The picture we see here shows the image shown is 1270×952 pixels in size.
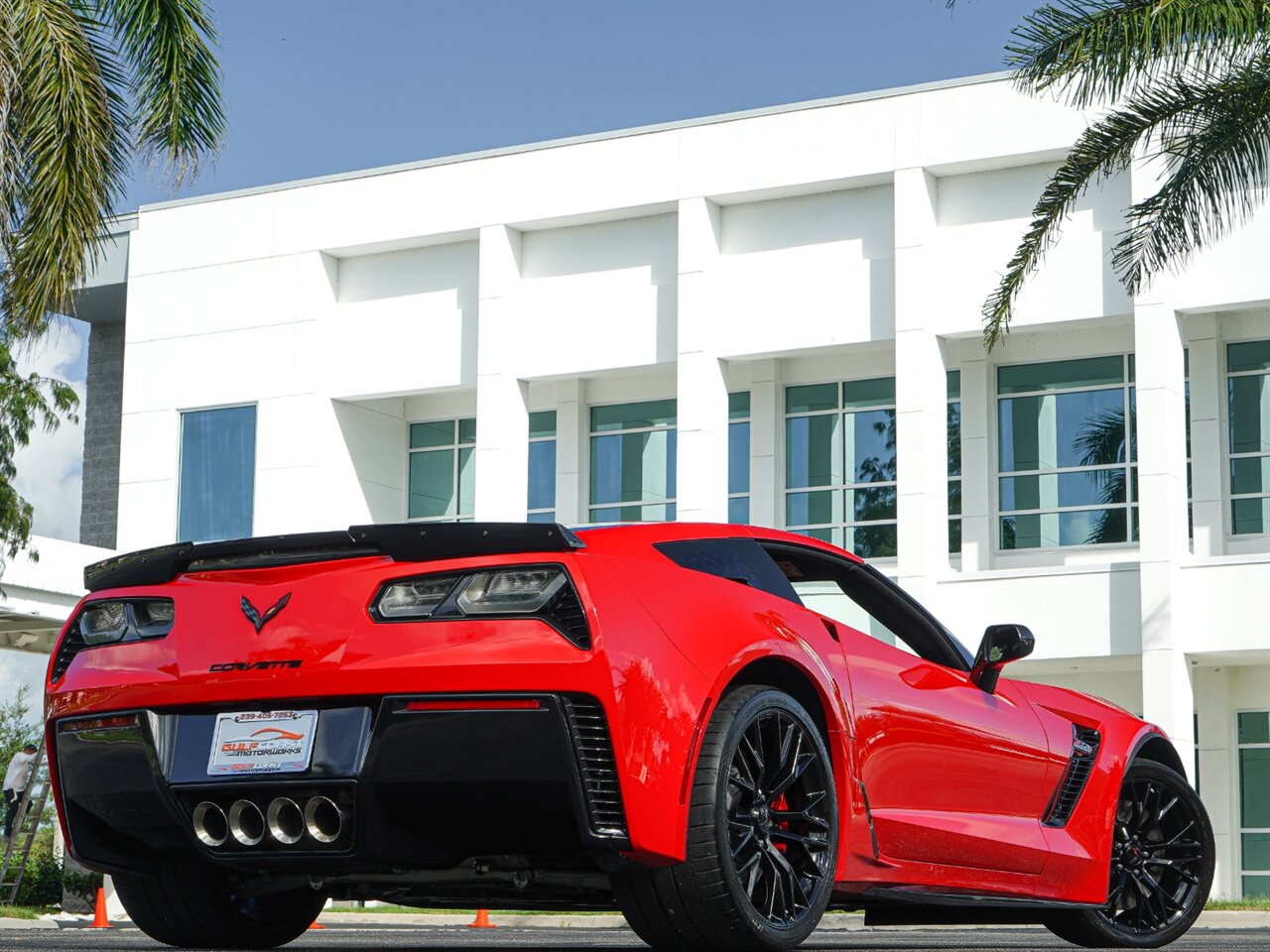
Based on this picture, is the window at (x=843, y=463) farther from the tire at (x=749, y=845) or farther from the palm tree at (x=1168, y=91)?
the tire at (x=749, y=845)

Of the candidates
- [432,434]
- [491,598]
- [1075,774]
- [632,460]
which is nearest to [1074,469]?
[632,460]

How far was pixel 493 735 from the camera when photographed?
15.3ft

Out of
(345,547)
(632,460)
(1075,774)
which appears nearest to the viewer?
(345,547)

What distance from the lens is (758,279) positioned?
2955 cm

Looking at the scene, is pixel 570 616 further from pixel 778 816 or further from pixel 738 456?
pixel 738 456

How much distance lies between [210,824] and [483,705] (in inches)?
32.8

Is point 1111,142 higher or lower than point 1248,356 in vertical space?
higher

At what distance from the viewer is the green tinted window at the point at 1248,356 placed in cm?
2798

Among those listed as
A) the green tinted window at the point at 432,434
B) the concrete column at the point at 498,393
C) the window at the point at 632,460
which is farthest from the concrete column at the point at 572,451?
the green tinted window at the point at 432,434

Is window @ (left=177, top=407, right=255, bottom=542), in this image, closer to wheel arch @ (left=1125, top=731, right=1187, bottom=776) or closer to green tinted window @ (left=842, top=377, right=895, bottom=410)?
green tinted window @ (left=842, top=377, right=895, bottom=410)

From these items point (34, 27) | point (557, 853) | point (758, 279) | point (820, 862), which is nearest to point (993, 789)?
point (820, 862)

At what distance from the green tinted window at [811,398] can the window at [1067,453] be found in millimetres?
2710

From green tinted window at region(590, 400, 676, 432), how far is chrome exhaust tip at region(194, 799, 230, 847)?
27.5m

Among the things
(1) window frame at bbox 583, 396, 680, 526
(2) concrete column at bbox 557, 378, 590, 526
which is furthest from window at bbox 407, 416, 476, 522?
(1) window frame at bbox 583, 396, 680, 526
